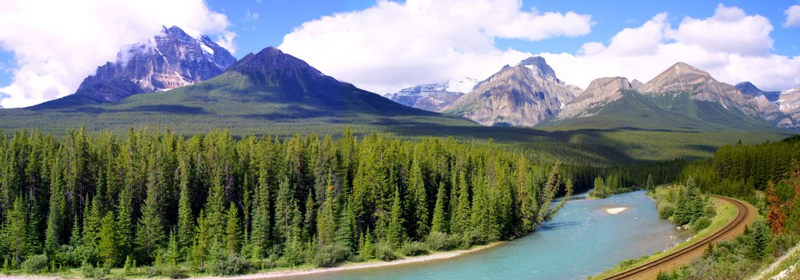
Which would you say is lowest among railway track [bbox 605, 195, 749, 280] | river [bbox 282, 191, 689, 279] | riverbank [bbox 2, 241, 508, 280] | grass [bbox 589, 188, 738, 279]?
riverbank [bbox 2, 241, 508, 280]

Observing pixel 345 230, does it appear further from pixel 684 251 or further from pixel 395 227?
pixel 684 251

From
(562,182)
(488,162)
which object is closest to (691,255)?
(488,162)

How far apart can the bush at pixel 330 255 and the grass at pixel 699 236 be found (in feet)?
105

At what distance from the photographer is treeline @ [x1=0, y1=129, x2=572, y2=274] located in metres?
73.1

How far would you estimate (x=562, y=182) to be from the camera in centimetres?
17350

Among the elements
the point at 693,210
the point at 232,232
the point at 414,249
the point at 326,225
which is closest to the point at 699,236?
the point at 693,210

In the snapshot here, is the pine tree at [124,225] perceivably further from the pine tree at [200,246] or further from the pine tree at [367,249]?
the pine tree at [367,249]

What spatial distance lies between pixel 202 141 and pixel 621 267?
63491 millimetres

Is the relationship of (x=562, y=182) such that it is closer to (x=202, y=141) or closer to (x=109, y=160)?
(x=202, y=141)

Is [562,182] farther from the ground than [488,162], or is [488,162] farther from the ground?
[488,162]

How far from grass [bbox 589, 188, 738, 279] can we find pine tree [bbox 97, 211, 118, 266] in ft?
184

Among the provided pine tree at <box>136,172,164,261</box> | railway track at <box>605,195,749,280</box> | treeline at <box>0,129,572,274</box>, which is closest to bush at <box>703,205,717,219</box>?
railway track at <box>605,195,749,280</box>

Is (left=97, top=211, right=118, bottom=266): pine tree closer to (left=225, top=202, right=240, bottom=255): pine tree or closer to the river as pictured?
(left=225, top=202, right=240, bottom=255): pine tree

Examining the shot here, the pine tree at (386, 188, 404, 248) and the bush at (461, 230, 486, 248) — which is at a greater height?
the pine tree at (386, 188, 404, 248)
